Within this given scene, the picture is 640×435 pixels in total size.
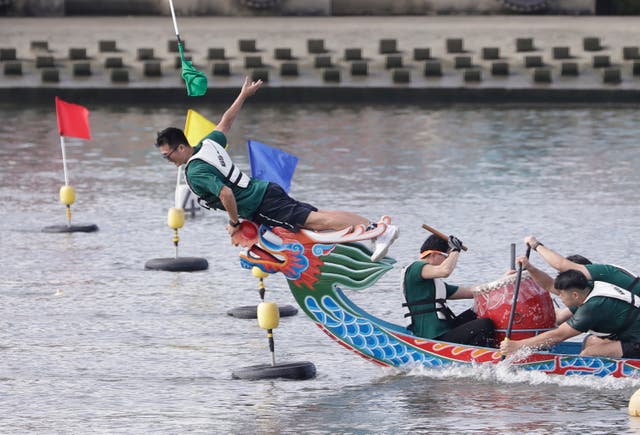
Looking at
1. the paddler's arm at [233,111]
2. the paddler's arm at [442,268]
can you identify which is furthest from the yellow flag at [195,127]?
the paddler's arm at [442,268]

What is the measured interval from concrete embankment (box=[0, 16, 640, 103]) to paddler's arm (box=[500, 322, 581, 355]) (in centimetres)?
2159

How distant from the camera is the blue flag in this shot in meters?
13.6

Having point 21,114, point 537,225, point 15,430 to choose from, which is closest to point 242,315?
point 15,430

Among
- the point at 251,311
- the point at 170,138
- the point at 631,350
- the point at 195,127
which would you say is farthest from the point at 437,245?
the point at 195,127

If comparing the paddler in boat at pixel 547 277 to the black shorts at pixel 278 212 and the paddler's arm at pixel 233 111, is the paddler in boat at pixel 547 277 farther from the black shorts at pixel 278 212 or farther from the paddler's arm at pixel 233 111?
the paddler's arm at pixel 233 111

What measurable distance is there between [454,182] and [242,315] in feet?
27.1

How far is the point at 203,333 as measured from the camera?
1380 centimetres

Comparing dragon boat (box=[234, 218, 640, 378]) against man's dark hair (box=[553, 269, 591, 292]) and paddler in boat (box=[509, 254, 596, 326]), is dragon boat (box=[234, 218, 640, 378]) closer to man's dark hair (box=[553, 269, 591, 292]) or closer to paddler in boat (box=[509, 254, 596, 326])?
paddler in boat (box=[509, 254, 596, 326])

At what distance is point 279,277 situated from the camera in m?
16.6

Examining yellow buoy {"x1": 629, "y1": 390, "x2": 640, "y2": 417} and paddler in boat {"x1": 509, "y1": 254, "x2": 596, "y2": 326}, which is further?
paddler in boat {"x1": 509, "y1": 254, "x2": 596, "y2": 326}

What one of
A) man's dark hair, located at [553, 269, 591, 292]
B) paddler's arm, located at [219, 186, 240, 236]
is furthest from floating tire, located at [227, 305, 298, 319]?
man's dark hair, located at [553, 269, 591, 292]

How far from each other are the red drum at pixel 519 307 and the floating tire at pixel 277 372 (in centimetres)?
135

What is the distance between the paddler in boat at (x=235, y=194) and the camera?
12.5 m

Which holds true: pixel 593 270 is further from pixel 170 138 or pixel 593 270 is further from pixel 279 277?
pixel 279 277
